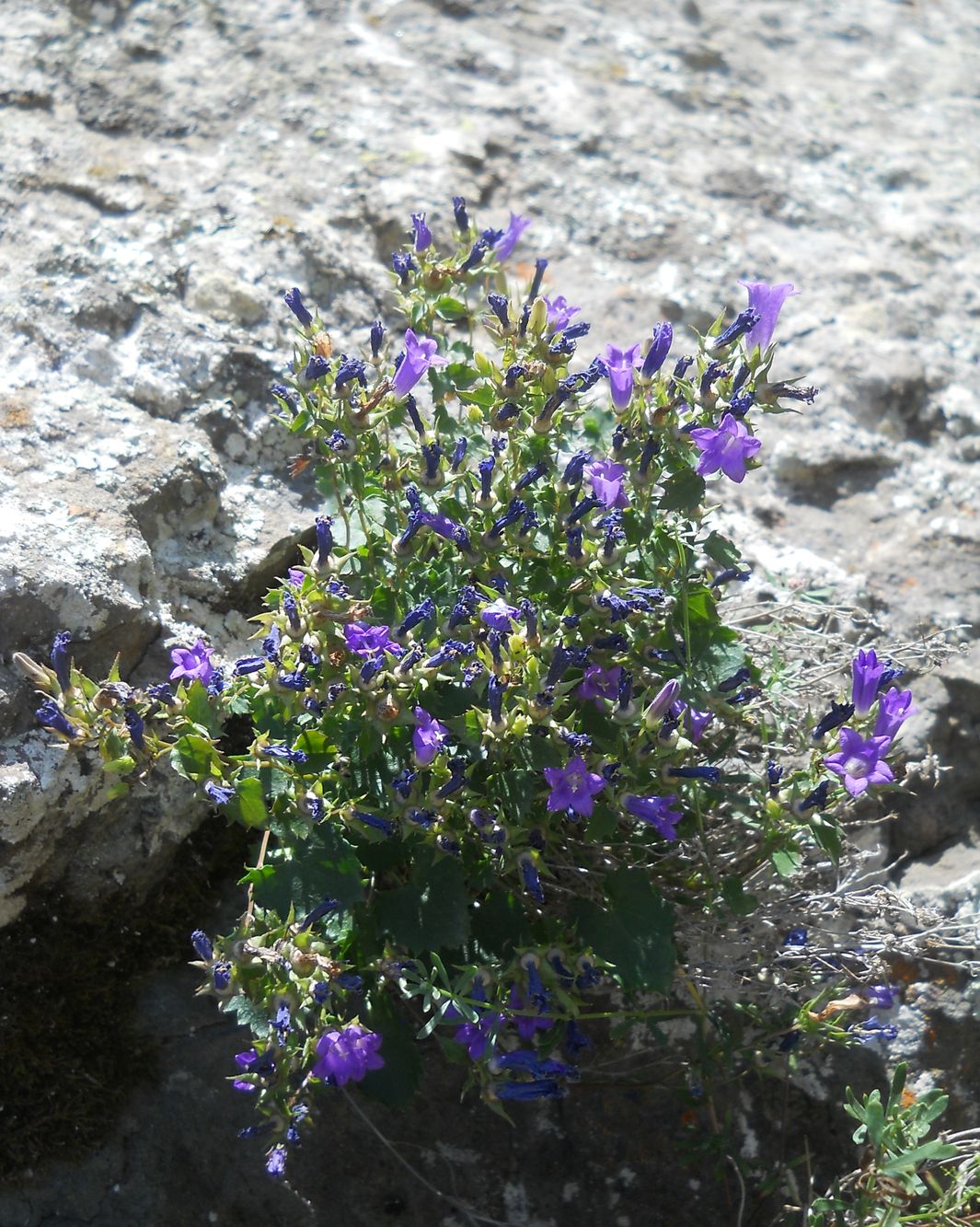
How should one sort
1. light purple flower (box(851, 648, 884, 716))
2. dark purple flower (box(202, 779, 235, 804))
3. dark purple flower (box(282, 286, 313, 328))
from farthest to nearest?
dark purple flower (box(282, 286, 313, 328)), light purple flower (box(851, 648, 884, 716)), dark purple flower (box(202, 779, 235, 804))

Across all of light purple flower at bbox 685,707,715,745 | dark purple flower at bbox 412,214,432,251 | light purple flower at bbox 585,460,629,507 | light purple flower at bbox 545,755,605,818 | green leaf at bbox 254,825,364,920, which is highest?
dark purple flower at bbox 412,214,432,251

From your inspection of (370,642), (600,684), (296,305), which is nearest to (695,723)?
(600,684)

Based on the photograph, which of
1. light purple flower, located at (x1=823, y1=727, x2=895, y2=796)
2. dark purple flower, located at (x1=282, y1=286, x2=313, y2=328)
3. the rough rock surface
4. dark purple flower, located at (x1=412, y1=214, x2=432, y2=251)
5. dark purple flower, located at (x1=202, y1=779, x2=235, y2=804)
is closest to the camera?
dark purple flower, located at (x1=202, y1=779, x2=235, y2=804)

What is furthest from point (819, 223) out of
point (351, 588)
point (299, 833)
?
point (299, 833)

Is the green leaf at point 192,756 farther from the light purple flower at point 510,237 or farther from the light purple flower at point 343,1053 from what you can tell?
the light purple flower at point 510,237

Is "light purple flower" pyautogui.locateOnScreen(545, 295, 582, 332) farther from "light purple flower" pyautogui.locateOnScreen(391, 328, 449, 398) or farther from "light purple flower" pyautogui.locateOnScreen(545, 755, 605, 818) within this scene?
"light purple flower" pyautogui.locateOnScreen(545, 755, 605, 818)

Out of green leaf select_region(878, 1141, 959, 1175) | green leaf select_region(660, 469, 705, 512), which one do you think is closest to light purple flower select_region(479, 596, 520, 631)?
green leaf select_region(660, 469, 705, 512)

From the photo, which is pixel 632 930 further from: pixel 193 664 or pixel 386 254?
pixel 386 254

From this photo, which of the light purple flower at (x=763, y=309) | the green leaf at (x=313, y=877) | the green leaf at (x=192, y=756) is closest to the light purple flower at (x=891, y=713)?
the light purple flower at (x=763, y=309)
